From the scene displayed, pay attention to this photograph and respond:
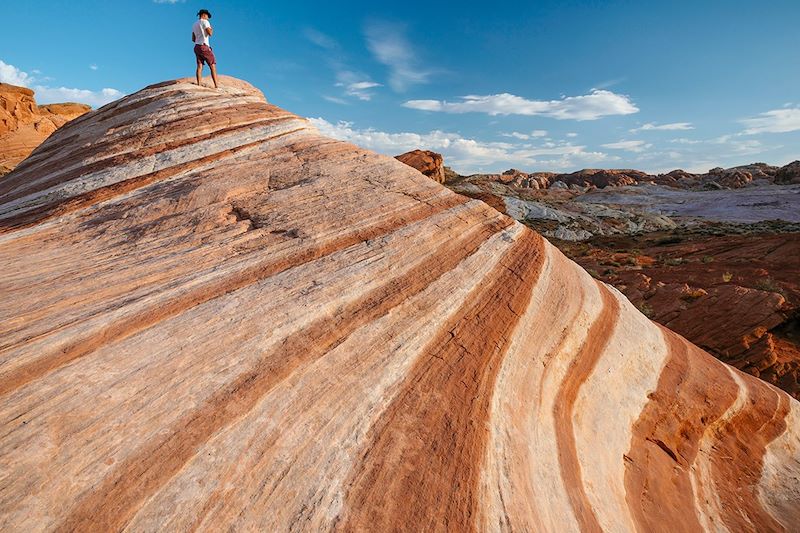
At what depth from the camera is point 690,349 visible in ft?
21.1

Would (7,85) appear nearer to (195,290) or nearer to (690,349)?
(195,290)

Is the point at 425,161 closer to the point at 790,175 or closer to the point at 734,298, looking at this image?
the point at 734,298

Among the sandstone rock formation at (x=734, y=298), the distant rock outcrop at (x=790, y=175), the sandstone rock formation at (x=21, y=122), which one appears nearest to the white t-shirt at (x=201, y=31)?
the sandstone rock formation at (x=734, y=298)

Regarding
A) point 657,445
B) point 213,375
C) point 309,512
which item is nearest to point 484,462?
point 309,512

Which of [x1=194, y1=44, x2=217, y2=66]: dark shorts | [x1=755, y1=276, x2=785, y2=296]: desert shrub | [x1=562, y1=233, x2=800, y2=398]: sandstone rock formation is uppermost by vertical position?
[x1=194, y1=44, x2=217, y2=66]: dark shorts

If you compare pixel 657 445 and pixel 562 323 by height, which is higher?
pixel 562 323

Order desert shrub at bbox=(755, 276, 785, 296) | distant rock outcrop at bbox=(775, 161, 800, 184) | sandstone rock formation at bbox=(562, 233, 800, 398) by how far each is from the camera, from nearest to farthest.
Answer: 1. sandstone rock formation at bbox=(562, 233, 800, 398)
2. desert shrub at bbox=(755, 276, 785, 296)
3. distant rock outcrop at bbox=(775, 161, 800, 184)

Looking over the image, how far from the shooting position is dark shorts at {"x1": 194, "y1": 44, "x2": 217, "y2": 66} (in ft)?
30.6

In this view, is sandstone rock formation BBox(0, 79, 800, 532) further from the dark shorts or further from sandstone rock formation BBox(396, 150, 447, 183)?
sandstone rock formation BBox(396, 150, 447, 183)

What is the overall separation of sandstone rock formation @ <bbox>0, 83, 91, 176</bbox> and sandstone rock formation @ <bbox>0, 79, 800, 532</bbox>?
115 feet

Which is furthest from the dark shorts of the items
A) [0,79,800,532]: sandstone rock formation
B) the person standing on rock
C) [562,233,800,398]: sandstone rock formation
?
[562,233,800,398]: sandstone rock formation

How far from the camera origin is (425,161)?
50625mm

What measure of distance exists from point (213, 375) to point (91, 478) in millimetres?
922

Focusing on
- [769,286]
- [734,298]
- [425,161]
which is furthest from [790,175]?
[734,298]
